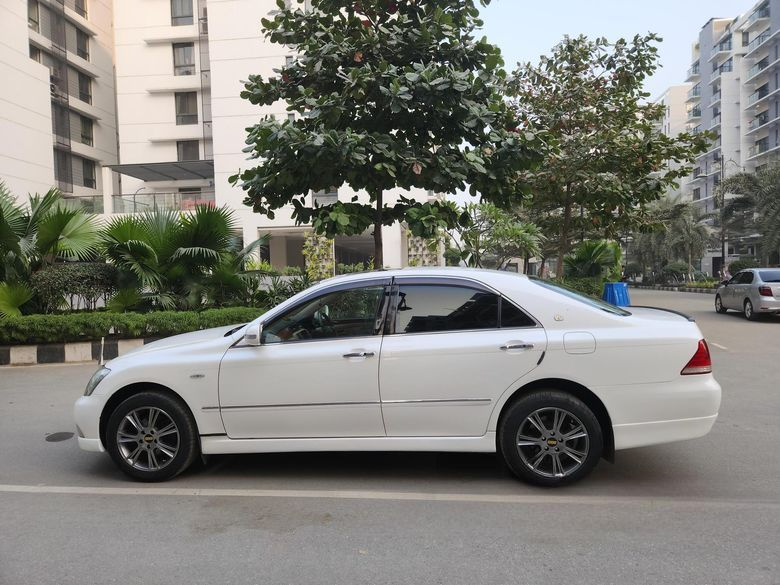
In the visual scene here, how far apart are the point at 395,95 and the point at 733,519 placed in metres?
5.55

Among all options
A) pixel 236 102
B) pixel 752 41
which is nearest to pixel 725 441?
pixel 236 102

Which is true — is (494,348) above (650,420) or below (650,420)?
above

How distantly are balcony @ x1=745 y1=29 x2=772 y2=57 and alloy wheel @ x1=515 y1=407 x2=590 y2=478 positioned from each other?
75.0 metres

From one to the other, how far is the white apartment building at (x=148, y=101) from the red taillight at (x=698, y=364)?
2264 cm

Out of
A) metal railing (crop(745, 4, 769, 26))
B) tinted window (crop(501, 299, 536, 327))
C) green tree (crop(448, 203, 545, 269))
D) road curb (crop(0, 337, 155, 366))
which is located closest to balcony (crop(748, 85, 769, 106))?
metal railing (crop(745, 4, 769, 26))

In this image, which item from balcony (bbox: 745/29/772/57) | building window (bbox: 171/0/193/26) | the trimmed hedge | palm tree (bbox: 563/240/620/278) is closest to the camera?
the trimmed hedge

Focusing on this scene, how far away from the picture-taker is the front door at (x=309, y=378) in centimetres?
441

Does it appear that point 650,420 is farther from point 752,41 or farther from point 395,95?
point 752,41

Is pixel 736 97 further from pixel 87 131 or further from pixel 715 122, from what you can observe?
pixel 87 131

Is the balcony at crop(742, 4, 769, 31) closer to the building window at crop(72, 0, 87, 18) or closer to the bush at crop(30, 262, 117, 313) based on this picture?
the building window at crop(72, 0, 87, 18)

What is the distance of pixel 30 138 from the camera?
113 ft

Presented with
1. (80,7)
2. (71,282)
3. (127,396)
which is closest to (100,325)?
(71,282)

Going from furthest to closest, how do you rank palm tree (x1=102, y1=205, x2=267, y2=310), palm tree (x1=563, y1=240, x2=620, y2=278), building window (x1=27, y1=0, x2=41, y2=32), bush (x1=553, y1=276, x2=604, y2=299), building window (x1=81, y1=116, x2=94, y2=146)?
building window (x1=81, y1=116, x2=94, y2=146), building window (x1=27, y1=0, x2=41, y2=32), palm tree (x1=563, y1=240, x2=620, y2=278), bush (x1=553, y1=276, x2=604, y2=299), palm tree (x1=102, y1=205, x2=267, y2=310)

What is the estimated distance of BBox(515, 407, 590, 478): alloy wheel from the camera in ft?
14.1
